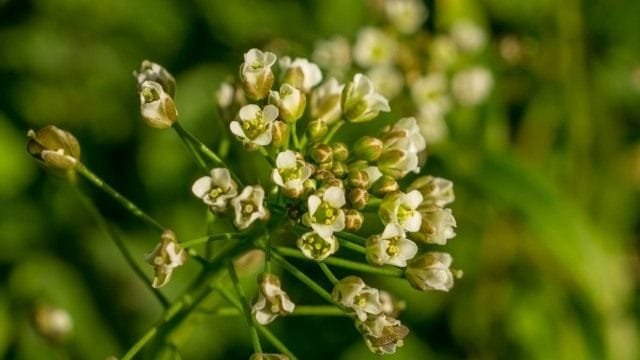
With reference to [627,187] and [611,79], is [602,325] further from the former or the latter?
[611,79]

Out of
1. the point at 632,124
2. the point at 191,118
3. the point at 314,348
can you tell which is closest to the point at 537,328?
the point at 314,348

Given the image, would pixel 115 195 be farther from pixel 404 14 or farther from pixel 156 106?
pixel 404 14

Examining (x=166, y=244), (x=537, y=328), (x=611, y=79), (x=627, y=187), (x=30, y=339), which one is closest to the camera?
(x=166, y=244)

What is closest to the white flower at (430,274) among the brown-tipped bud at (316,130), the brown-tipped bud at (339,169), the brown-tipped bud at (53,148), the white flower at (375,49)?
the brown-tipped bud at (339,169)

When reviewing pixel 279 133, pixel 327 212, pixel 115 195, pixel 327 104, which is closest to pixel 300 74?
pixel 327 104

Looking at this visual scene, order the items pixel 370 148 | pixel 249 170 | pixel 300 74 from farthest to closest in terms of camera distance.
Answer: pixel 249 170 < pixel 300 74 < pixel 370 148

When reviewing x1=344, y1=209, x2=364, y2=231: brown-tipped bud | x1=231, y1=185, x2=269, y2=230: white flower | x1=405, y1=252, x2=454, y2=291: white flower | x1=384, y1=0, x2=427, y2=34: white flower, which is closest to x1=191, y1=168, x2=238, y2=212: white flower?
x1=231, y1=185, x2=269, y2=230: white flower

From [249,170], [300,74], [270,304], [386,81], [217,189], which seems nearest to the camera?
[270,304]

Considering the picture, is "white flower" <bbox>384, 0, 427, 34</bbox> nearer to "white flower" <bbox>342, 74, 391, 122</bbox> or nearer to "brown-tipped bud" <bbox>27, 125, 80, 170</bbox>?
"white flower" <bbox>342, 74, 391, 122</bbox>
